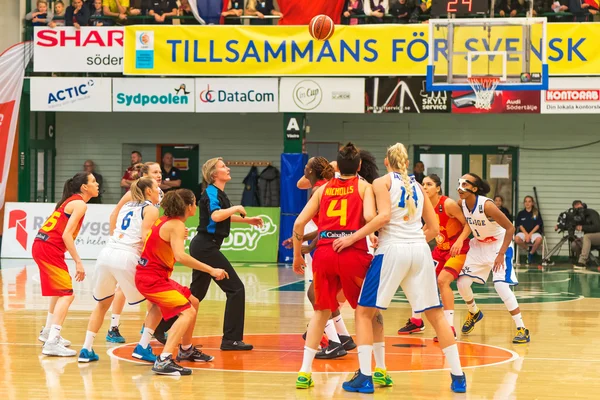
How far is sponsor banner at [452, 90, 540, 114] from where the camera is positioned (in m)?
19.8

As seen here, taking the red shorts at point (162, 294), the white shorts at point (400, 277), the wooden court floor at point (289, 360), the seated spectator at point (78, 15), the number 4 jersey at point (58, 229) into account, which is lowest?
the wooden court floor at point (289, 360)

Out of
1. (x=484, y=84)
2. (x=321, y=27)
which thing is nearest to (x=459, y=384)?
(x=484, y=84)

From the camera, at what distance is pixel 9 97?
21.0 meters

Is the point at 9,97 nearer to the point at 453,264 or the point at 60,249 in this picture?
the point at 60,249

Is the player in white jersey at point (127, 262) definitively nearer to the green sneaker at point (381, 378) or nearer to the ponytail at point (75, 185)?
the ponytail at point (75, 185)

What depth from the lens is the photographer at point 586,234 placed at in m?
20.0

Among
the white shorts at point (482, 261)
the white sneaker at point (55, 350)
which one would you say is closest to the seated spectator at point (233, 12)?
the white shorts at point (482, 261)

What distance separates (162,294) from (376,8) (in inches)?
548

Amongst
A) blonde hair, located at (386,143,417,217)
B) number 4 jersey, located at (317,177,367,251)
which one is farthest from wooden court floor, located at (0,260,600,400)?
blonde hair, located at (386,143,417,217)

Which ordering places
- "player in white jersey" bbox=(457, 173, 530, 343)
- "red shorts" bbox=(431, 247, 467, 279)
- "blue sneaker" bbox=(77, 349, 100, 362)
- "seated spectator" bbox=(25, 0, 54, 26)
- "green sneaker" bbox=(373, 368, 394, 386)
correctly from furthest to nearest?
1. "seated spectator" bbox=(25, 0, 54, 26)
2. "red shorts" bbox=(431, 247, 467, 279)
3. "player in white jersey" bbox=(457, 173, 530, 343)
4. "blue sneaker" bbox=(77, 349, 100, 362)
5. "green sneaker" bbox=(373, 368, 394, 386)

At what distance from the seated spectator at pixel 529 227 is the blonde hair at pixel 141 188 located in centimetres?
1373

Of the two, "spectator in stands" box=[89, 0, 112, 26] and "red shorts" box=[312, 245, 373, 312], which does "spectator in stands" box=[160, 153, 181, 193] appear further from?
"red shorts" box=[312, 245, 373, 312]

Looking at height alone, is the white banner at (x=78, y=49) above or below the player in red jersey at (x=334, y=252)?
above

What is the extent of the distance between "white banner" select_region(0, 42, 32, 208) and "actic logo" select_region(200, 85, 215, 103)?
426cm
